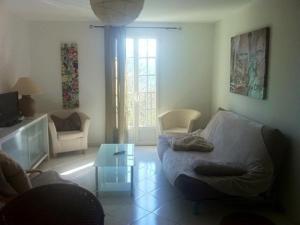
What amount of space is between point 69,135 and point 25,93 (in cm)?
95

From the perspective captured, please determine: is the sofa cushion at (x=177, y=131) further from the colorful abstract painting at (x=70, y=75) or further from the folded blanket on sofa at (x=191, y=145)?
the colorful abstract painting at (x=70, y=75)

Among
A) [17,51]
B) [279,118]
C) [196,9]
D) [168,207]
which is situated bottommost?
[168,207]

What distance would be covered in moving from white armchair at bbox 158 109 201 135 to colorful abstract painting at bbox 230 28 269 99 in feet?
3.46

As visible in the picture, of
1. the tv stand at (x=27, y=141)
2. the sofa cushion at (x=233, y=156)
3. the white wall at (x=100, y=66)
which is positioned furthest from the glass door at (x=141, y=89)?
the tv stand at (x=27, y=141)

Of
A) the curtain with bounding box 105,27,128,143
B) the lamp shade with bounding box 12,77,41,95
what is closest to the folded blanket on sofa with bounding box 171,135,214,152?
the curtain with bounding box 105,27,128,143

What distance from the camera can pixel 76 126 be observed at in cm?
502

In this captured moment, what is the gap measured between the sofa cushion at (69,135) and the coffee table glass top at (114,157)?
836 millimetres

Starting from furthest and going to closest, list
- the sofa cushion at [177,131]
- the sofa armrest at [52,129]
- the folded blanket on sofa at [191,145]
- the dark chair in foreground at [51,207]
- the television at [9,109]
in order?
the sofa cushion at [177,131] → the sofa armrest at [52,129] → the folded blanket on sofa at [191,145] → the television at [9,109] → the dark chair in foreground at [51,207]

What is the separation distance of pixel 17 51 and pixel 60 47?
79 cm

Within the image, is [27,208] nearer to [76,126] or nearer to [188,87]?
[76,126]

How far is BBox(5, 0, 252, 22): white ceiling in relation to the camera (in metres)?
3.66

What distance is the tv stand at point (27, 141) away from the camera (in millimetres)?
3293

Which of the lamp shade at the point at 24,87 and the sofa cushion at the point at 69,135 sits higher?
the lamp shade at the point at 24,87

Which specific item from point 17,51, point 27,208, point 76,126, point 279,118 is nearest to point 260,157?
point 279,118
